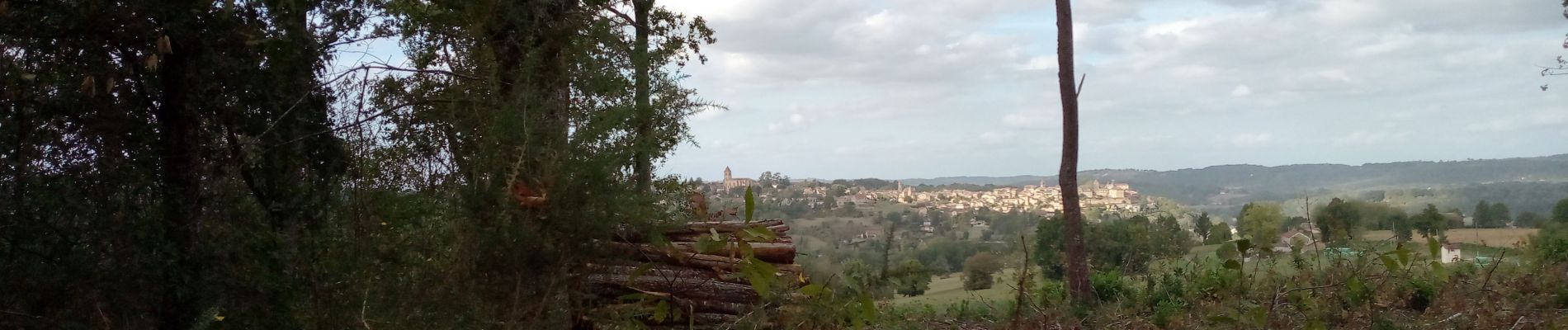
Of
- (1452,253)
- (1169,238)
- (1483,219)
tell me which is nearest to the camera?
(1452,253)

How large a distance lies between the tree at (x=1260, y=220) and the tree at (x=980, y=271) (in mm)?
1576

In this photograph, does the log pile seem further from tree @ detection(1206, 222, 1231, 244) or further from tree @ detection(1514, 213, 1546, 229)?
tree @ detection(1514, 213, 1546, 229)

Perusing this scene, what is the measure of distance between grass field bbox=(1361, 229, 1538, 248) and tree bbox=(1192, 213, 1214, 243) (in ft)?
5.82

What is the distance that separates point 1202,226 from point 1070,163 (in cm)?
202

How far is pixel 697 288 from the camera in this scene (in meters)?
3.69

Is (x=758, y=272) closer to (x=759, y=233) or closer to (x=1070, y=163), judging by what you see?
(x=759, y=233)

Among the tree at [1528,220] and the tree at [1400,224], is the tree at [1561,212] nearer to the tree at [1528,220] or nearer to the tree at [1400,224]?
the tree at [1528,220]

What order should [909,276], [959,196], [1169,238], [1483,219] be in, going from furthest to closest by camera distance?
[959,196]
[1483,219]
[1169,238]
[909,276]

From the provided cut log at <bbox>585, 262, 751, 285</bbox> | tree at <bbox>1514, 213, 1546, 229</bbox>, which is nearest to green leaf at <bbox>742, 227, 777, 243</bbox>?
cut log at <bbox>585, 262, 751, 285</bbox>

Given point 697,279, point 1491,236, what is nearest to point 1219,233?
point 1491,236

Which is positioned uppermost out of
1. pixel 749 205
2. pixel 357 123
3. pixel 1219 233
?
pixel 357 123

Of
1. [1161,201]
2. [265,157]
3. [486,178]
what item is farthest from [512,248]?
[1161,201]

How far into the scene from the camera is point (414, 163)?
8.86 ft

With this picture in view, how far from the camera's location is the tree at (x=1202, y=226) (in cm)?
838
